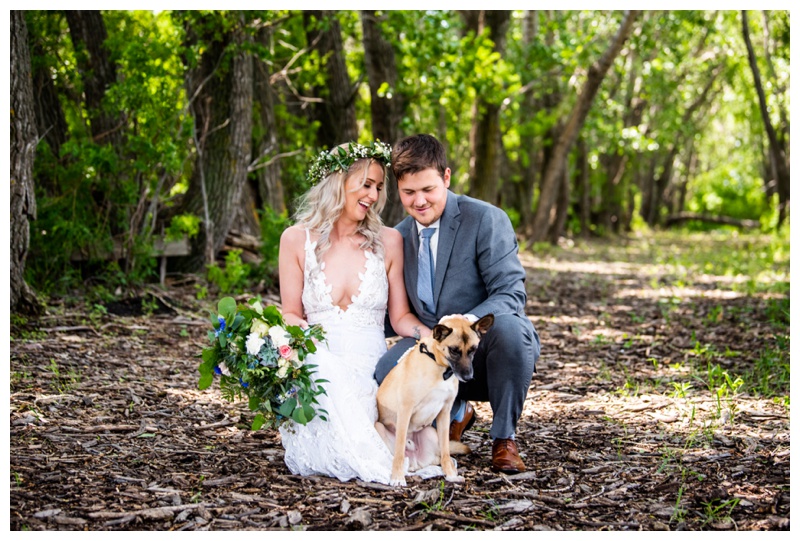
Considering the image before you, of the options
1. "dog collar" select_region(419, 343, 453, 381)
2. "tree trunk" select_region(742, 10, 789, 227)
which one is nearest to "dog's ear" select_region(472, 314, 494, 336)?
"dog collar" select_region(419, 343, 453, 381)

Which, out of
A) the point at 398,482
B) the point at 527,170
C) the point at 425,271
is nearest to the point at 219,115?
the point at 425,271

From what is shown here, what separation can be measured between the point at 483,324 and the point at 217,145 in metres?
6.44

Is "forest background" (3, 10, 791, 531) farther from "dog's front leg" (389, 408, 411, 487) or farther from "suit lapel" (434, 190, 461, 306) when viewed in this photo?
"suit lapel" (434, 190, 461, 306)

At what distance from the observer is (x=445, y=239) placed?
4.61 meters

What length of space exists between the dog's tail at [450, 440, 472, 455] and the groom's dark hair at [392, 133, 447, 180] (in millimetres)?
1410

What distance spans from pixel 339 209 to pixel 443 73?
684 centimetres

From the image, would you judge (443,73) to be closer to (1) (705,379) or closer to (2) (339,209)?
(1) (705,379)

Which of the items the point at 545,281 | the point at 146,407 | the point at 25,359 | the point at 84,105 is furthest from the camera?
the point at 545,281

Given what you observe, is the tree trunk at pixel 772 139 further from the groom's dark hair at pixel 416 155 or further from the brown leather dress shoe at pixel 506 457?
the brown leather dress shoe at pixel 506 457

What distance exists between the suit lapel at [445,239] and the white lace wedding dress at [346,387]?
29cm

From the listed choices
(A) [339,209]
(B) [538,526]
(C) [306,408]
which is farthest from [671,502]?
(A) [339,209]

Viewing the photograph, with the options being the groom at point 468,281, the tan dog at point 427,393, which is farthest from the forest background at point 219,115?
the tan dog at point 427,393

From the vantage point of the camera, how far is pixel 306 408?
13.1 ft

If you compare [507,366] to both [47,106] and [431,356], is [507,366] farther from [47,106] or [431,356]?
[47,106]
